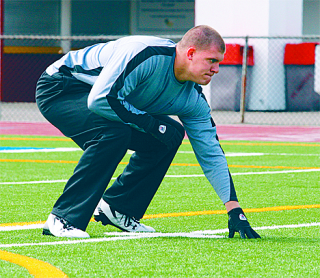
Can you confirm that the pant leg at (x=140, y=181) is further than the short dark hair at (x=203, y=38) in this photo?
Yes

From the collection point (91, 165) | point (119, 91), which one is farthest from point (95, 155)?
point (119, 91)

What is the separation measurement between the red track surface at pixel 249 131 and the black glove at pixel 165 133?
8048mm

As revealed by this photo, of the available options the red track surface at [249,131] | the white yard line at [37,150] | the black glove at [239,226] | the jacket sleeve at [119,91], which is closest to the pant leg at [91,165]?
the jacket sleeve at [119,91]

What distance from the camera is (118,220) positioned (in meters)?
4.82

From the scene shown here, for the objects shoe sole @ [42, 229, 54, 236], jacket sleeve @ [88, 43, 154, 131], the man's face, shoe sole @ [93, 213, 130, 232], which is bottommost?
shoe sole @ [93, 213, 130, 232]

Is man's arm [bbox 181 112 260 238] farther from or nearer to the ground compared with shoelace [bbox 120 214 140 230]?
farther from the ground

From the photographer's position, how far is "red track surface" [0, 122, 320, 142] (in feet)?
42.1

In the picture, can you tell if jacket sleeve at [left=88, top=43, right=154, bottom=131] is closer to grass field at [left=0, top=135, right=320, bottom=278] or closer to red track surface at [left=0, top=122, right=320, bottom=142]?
grass field at [left=0, top=135, right=320, bottom=278]

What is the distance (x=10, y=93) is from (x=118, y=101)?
899 inches

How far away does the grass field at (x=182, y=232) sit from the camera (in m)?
3.59

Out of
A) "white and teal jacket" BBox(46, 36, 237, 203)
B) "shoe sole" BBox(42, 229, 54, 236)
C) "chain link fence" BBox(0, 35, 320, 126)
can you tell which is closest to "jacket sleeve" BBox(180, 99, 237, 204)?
"white and teal jacket" BBox(46, 36, 237, 203)

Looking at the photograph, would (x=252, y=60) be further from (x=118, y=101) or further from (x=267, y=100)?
(x=118, y=101)

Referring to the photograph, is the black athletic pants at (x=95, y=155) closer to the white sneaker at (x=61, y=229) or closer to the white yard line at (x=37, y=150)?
the white sneaker at (x=61, y=229)

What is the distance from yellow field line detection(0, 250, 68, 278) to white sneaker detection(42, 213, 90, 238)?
496 millimetres
